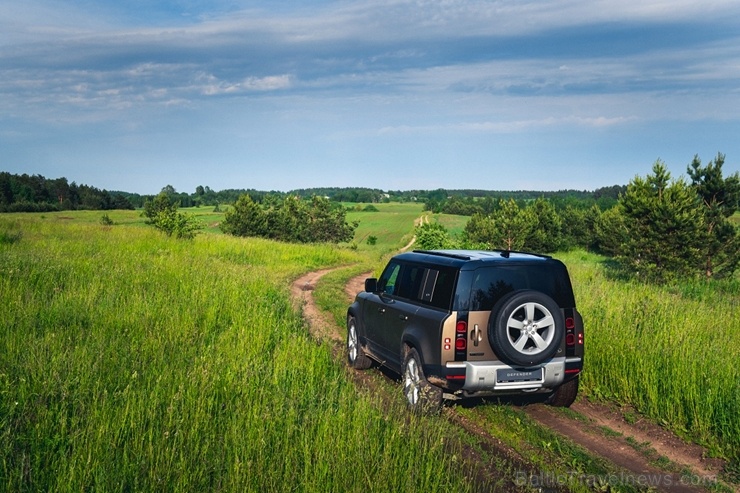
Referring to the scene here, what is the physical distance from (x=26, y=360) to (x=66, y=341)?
143 centimetres

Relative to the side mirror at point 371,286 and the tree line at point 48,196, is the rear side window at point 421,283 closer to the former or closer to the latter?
the side mirror at point 371,286

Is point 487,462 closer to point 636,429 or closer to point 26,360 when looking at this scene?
point 636,429

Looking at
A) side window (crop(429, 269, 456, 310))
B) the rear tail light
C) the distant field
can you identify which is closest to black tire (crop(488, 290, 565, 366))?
the rear tail light

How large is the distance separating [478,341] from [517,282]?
37.4 inches

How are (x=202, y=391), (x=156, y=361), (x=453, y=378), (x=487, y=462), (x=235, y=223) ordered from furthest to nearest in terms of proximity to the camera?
(x=235, y=223) < (x=156, y=361) < (x=453, y=378) < (x=202, y=391) < (x=487, y=462)

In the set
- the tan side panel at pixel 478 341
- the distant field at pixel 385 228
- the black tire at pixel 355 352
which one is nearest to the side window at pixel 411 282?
the tan side panel at pixel 478 341

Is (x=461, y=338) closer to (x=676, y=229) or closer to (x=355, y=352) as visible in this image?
(x=355, y=352)

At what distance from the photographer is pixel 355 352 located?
35.9 ft

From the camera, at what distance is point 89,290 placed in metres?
12.7

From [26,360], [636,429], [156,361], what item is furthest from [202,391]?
[636,429]

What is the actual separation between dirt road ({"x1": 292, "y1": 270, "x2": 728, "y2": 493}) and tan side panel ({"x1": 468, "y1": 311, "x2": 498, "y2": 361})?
90 centimetres

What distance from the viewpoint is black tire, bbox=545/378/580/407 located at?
320 inches

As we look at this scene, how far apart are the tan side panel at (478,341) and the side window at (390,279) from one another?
7.95 ft
